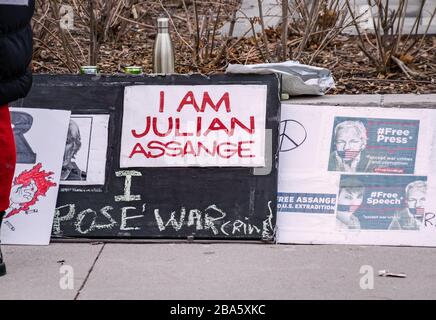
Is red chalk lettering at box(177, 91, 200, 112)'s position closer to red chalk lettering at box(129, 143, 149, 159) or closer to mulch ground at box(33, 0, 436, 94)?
red chalk lettering at box(129, 143, 149, 159)

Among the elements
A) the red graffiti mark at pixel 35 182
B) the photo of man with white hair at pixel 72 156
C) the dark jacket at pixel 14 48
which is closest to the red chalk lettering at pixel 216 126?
the photo of man with white hair at pixel 72 156

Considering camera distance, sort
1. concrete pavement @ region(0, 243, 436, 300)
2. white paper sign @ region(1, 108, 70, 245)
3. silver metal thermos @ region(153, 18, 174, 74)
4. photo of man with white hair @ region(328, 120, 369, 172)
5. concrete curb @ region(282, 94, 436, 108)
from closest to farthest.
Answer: concrete pavement @ region(0, 243, 436, 300)
white paper sign @ region(1, 108, 70, 245)
photo of man with white hair @ region(328, 120, 369, 172)
concrete curb @ region(282, 94, 436, 108)
silver metal thermos @ region(153, 18, 174, 74)

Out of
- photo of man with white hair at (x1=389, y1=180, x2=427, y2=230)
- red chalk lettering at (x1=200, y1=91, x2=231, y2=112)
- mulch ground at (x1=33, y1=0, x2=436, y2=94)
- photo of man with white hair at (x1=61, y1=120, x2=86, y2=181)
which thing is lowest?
photo of man with white hair at (x1=389, y1=180, x2=427, y2=230)

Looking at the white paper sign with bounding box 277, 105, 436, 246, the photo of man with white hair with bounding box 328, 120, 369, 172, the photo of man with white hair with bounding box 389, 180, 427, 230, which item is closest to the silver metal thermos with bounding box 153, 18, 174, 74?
the white paper sign with bounding box 277, 105, 436, 246

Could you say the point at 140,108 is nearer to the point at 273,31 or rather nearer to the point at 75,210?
the point at 75,210

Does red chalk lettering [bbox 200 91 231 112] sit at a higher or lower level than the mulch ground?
lower

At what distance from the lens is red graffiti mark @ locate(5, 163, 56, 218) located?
619 cm

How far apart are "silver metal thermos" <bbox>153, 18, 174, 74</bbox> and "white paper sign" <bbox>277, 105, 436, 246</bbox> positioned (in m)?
1.01

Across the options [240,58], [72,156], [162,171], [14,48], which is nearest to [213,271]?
[162,171]

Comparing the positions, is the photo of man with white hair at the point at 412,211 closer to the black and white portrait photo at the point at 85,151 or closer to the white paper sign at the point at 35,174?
the black and white portrait photo at the point at 85,151

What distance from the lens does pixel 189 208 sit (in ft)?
20.3

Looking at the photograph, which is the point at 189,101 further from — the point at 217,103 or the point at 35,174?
the point at 35,174

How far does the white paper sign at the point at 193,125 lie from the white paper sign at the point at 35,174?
44cm

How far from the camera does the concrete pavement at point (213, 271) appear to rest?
203 inches
